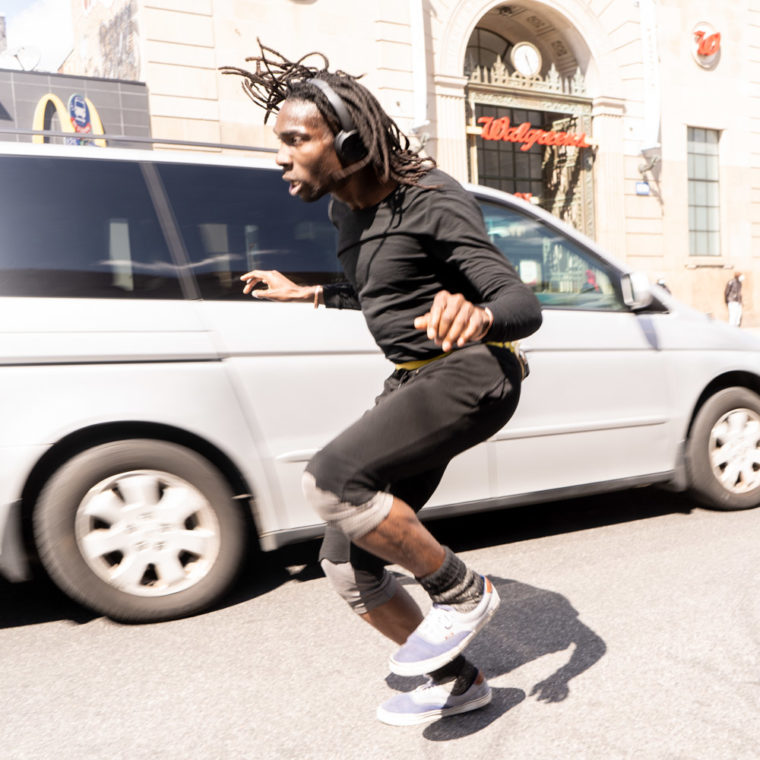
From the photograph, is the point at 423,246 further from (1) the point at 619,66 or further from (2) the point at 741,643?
(1) the point at 619,66

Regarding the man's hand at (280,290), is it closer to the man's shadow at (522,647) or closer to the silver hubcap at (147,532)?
the silver hubcap at (147,532)

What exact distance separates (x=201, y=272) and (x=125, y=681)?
5.21 feet

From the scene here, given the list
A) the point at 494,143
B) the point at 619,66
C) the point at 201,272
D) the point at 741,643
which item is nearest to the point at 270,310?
the point at 201,272

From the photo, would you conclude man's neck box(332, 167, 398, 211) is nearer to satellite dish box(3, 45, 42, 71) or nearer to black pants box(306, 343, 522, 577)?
black pants box(306, 343, 522, 577)

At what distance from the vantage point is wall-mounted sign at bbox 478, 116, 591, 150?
16.6 m

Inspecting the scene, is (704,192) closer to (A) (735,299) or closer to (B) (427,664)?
(A) (735,299)

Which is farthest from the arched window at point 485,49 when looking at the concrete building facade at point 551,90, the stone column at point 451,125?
the stone column at point 451,125

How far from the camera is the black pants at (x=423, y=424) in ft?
6.72

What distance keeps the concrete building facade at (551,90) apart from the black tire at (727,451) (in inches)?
424

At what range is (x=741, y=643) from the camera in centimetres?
288

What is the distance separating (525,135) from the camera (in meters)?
17.2

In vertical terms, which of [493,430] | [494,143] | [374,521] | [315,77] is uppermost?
[494,143]

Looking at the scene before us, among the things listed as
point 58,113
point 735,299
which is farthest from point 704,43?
point 58,113

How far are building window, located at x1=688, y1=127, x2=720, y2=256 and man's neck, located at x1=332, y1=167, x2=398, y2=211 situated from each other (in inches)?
746
